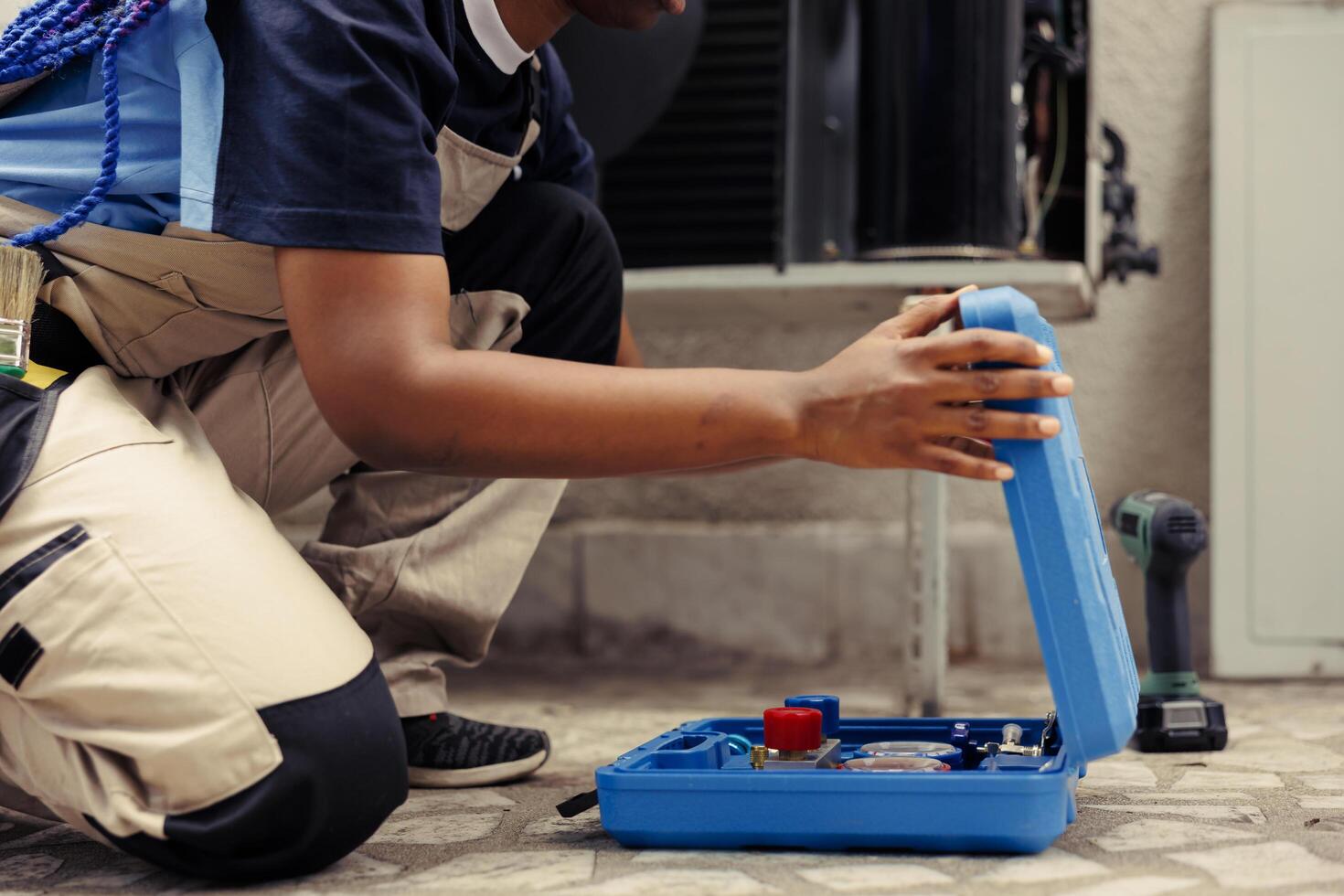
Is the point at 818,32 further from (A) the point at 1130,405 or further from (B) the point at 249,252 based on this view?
(B) the point at 249,252

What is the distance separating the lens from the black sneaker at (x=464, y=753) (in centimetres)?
142

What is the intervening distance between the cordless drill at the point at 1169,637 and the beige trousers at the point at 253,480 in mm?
713

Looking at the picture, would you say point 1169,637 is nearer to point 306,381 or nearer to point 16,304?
point 306,381

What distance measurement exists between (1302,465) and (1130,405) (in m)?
0.37

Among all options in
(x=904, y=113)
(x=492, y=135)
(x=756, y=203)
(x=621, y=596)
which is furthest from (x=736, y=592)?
(x=492, y=135)

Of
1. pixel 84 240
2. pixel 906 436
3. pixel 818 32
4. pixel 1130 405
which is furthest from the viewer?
pixel 1130 405

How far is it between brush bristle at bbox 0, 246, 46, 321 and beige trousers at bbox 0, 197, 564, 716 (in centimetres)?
6

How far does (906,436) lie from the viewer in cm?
94

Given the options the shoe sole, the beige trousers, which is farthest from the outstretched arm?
the shoe sole

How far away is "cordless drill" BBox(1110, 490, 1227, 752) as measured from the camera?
1.56m

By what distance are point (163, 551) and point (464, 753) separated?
51 centimetres

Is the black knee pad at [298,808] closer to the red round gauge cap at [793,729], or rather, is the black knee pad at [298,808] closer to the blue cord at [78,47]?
the red round gauge cap at [793,729]

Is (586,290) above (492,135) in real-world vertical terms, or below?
below

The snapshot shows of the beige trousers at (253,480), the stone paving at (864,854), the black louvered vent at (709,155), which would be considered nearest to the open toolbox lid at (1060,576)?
the stone paving at (864,854)
